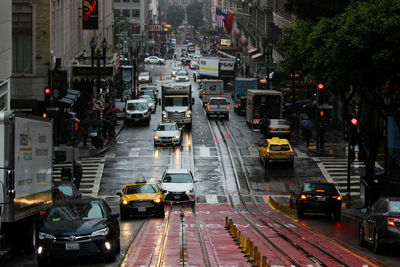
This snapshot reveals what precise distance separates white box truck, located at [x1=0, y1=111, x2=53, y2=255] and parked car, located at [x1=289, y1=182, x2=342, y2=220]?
12012 millimetres

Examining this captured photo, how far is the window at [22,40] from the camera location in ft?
164

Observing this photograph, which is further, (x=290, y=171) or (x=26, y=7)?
(x=26, y=7)

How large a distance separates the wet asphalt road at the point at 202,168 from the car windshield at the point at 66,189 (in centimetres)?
220

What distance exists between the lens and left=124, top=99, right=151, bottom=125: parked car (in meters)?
65.9

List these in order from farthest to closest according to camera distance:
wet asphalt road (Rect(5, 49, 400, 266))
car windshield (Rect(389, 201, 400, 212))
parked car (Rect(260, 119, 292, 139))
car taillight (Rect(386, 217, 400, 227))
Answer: parked car (Rect(260, 119, 292, 139)) < wet asphalt road (Rect(5, 49, 400, 266)) < car windshield (Rect(389, 201, 400, 212)) < car taillight (Rect(386, 217, 400, 227))

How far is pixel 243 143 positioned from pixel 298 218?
994 inches

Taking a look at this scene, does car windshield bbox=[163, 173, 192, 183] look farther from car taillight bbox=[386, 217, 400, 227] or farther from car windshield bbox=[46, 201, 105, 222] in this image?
car taillight bbox=[386, 217, 400, 227]

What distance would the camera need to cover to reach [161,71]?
143250 mm

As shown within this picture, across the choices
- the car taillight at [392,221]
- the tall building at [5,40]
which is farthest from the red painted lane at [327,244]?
the tall building at [5,40]

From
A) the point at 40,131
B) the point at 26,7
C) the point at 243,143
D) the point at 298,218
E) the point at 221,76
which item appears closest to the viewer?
the point at 40,131

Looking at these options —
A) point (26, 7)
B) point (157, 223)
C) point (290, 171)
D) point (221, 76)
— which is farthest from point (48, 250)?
point (221, 76)

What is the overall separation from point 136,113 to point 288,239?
4330cm

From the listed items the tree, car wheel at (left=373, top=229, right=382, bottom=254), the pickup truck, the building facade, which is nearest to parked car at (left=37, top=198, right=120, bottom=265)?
car wheel at (left=373, top=229, right=382, bottom=254)

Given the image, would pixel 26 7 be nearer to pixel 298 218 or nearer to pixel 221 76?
pixel 298 218
